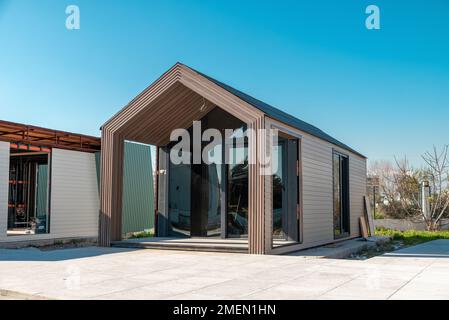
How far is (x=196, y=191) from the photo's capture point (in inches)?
472

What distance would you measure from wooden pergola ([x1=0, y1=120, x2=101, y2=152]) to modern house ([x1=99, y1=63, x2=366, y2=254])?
3.29m

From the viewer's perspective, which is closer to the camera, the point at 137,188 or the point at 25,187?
the point at 25,187

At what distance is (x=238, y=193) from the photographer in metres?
11.3

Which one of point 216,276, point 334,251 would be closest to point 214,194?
point 334,251

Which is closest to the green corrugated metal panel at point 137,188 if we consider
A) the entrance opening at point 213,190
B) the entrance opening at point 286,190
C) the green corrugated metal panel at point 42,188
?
the green corrugated metal panel at point 42,188

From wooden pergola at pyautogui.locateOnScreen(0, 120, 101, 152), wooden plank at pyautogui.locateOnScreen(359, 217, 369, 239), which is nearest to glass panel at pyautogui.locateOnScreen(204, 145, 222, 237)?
wooden pergola at pyautogui.locateOnScreen(0, 120, 101, 152)

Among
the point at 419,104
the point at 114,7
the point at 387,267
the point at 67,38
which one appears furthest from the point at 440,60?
the point at 67,38

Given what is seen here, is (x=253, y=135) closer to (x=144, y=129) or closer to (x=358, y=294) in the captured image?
(x=144, y=129)

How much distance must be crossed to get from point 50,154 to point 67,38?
4054 millimetres

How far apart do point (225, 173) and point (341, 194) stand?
416cm

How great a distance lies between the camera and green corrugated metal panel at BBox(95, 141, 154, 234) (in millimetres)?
17219

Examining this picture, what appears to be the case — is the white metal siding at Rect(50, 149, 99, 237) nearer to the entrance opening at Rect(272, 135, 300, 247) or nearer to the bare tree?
the entrance opening at Rect(272, 135, 300, 247)

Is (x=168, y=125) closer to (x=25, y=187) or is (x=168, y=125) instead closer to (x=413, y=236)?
(x=25, y=187)

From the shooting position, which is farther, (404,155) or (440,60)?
(404,155)
